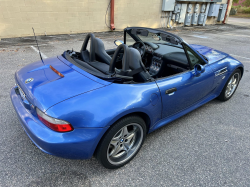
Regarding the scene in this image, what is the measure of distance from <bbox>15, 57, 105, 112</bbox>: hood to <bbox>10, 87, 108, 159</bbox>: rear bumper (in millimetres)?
228

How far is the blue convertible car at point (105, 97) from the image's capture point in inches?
71.9

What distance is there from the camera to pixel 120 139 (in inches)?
87.0

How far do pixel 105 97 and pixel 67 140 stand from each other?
1.81 ft

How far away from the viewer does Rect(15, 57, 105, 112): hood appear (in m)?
1.94

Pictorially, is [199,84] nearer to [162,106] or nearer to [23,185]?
[162,106]

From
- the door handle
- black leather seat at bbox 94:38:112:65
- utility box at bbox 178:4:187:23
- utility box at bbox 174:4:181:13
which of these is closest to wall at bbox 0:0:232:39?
utility box at bbox 174:4:181:13

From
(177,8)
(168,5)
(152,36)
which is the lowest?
(152,36)

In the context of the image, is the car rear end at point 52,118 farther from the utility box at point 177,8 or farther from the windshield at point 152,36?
the utility box at point 177,8

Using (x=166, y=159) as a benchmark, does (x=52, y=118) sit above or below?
above

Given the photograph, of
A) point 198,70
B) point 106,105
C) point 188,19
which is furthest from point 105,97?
point 188,19

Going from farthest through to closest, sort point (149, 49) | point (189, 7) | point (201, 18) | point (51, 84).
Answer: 1. point (201, 18)
2. point (189, 7)
3. point (149, 49)
4. point (51, 84)

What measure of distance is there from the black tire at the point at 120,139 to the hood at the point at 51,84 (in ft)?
1.60

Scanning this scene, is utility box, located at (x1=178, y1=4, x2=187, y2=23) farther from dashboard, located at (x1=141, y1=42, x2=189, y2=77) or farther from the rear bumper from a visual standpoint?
the rear bumper

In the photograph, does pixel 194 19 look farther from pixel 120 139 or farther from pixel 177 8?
pixel 120 139
